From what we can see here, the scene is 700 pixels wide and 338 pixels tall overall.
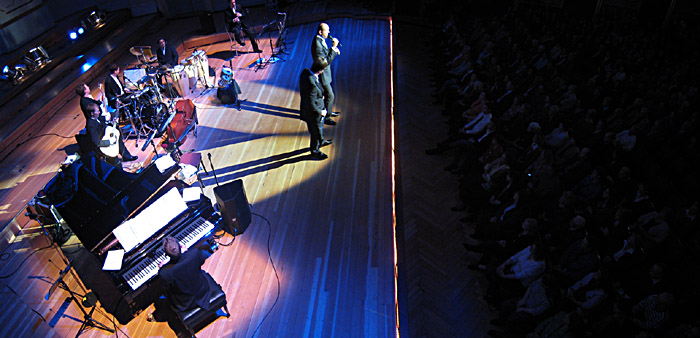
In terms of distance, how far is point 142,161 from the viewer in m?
5.98

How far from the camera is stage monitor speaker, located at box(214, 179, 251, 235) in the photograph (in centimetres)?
435

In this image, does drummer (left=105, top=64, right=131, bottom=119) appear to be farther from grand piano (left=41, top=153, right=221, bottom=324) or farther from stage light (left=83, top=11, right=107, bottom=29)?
stage light (left=83, top=11, right=107, bottom=29)

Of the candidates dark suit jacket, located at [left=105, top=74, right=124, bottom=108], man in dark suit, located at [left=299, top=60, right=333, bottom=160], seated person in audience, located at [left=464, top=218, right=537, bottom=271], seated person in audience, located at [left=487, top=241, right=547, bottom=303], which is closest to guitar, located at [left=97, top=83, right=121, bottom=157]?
dark suit jacket, located at [left=105, top=74, right=124, bottom=108]

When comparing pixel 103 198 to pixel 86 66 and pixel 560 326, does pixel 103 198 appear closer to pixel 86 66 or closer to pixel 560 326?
pixel 560 326

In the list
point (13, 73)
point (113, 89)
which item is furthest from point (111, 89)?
point (13, 73)

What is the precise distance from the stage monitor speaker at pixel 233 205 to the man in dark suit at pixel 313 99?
1487 millimetres

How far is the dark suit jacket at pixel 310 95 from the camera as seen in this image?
Result: 524 cm

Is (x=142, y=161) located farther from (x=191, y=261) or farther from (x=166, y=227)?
(x=191, y=261)

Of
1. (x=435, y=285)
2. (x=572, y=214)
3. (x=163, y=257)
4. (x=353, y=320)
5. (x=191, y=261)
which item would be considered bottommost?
(x=435, y=285)

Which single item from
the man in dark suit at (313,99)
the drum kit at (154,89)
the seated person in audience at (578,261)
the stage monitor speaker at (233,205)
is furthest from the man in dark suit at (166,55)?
the seated person in audience at (578,261)

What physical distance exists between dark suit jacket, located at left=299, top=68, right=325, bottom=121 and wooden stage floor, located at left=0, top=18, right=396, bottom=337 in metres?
0.78

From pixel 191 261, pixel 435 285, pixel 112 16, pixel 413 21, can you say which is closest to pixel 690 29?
pixel 413 21

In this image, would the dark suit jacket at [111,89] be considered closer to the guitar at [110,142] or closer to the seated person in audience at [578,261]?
the guitar at [110,142]

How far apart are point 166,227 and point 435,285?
3.25 m
